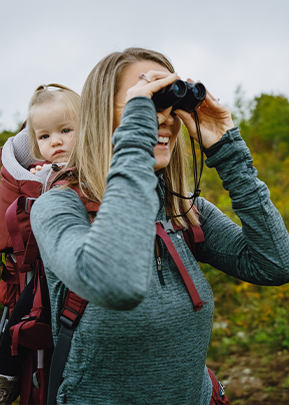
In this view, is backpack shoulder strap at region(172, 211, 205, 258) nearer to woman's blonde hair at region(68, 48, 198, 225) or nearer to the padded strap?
woman's blonde hair at region(68, 48, 198, 225)

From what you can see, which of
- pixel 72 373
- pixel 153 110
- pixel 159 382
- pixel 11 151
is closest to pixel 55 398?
pixel 72 373

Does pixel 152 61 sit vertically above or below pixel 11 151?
above

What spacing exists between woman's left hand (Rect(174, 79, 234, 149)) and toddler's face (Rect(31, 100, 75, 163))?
1.09 meters

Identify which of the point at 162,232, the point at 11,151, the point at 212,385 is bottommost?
the point at 212,385

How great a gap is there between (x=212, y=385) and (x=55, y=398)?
2.57ft

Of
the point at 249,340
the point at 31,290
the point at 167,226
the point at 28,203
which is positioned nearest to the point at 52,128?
the point at 28,203

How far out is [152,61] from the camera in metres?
1.67

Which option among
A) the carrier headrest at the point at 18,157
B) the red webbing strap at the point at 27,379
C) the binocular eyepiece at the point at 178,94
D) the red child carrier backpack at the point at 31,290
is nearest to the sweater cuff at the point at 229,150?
the binocular eyepiece at the point at 178,94

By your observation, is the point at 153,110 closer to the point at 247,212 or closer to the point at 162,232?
the point at 162,232

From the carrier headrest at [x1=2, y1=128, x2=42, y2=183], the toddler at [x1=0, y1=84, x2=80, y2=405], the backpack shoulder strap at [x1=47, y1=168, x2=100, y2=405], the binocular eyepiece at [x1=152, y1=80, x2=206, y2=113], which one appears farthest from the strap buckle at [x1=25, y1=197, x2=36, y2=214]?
the binocular eyepiece at [x1=152, y1=80, x2=206, y2=113]

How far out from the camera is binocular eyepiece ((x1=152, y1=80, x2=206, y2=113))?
4.39 feet

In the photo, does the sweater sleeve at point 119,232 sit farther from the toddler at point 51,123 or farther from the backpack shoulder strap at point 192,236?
the toddler at point 51,123

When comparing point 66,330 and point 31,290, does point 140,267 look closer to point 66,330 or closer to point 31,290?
point 66,330

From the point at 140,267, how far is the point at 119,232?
0.40 ft
